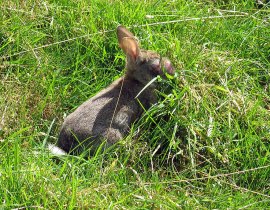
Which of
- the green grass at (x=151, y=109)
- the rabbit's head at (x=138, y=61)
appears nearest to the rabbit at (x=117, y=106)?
the rabbit's head at (x=138, y=61)

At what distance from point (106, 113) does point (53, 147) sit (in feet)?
1.82

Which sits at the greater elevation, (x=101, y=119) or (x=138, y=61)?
(x=138, y=61)

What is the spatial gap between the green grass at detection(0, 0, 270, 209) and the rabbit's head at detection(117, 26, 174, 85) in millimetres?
119

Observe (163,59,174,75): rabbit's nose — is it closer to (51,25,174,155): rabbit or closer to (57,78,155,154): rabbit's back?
(51,25,174,155): rabbit

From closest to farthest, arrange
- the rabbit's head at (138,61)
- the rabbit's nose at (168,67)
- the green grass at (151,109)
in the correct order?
the green grass at (151,109) < the rabbit's nose at (168,67) < the rabbit's head at (138,61)

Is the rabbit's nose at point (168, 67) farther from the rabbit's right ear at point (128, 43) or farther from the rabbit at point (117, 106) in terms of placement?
the rabbit's right ear at point (128, 43)

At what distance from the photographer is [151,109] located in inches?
189

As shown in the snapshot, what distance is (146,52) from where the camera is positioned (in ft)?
17.8

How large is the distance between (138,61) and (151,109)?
2.43 ft

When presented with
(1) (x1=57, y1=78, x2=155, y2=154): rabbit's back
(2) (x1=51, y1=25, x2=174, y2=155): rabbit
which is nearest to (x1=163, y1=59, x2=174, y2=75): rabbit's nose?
(2) (x1=51, y1=25, x2=174, y2=155): rabbit

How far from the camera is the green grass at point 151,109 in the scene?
3.99 m

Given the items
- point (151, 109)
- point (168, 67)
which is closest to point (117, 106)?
point (151, 109)

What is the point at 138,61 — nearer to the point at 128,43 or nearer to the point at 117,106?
the point at 128,43

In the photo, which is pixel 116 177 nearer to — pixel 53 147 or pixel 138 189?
pixel 138 189
